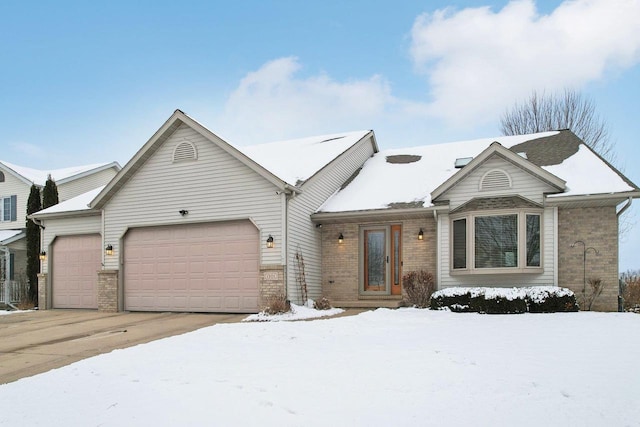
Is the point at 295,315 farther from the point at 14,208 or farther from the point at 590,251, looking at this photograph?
the point at 14,208

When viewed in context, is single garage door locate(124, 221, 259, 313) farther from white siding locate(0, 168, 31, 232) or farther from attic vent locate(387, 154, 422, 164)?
white siding locate(0, 168, 31, 232)

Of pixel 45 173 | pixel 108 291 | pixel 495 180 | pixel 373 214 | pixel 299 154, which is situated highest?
pixel 45 173

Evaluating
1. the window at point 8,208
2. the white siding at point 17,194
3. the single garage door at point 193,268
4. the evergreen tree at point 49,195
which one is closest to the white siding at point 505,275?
the single garage door at point 193,268

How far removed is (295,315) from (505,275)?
588 centimetres

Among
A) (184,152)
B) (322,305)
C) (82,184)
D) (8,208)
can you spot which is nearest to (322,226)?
(322,305)

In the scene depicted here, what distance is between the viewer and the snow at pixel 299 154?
15.2m

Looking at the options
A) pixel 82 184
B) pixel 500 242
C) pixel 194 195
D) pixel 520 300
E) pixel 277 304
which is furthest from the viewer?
pixel 82 184

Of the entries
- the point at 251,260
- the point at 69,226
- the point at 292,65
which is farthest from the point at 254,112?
the point at 251,260

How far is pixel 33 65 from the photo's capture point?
933 inches

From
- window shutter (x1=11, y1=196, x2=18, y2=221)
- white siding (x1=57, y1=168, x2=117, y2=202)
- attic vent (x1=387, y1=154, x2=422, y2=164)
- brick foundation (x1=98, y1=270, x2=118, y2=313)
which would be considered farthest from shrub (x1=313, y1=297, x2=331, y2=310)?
window shutter (x1=11, y1=196, x2=18, y2=221)

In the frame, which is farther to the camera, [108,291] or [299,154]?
[299,154]

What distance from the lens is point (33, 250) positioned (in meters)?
22.1

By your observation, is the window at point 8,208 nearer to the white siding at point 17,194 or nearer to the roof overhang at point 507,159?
the white siding at point 17,194

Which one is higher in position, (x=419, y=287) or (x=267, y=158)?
(x=267, y=158)
